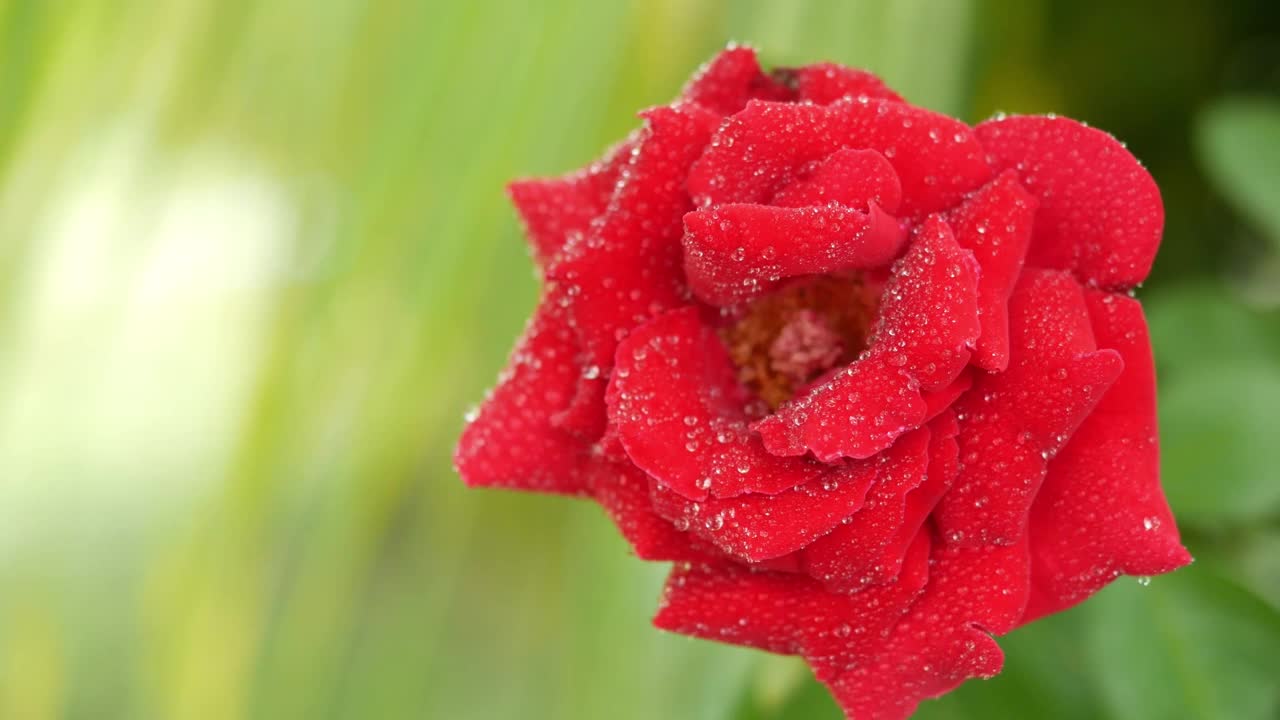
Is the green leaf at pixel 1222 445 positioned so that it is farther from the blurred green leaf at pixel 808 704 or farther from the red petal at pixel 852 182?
the red petal at pixel 852 182

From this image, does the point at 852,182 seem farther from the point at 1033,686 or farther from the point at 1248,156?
the point at 1248,156

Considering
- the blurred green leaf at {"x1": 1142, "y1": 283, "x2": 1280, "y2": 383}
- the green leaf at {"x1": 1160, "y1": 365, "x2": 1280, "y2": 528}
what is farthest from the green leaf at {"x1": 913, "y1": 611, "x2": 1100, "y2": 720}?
the blurred green leaf at {"x1": 1142, "y1": 283, "x2": 1280, "y2": 383}

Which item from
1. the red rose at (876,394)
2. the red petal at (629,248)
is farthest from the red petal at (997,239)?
the red petal at (629,248)

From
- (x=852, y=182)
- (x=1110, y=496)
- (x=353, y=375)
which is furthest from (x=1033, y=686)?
(x=353, y=375)

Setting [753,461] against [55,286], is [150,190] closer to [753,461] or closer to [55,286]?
[55,286]

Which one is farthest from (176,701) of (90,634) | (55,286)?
(55,286)
